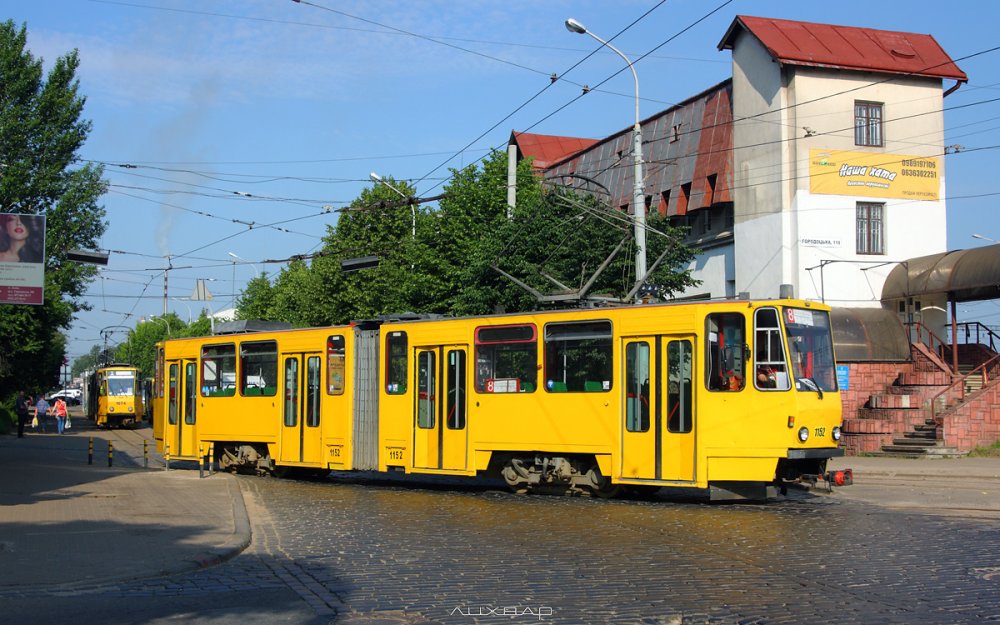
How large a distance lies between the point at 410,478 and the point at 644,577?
→ 42.8 ft

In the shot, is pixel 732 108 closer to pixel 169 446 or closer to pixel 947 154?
pixel 947 154

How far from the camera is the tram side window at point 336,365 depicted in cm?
1958

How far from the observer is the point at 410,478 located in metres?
21.7

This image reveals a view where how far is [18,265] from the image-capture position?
19.9 meters

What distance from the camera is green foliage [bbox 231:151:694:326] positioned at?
24.9 metres

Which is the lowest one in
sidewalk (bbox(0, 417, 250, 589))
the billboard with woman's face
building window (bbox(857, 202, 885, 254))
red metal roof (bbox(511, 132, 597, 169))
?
sidewalk (bbox(0, 417, 250, 589))

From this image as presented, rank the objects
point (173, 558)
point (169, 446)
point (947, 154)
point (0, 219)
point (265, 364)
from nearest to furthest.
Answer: point (173, 558), point (0, 219), point (265, 364), point (169, 446), point (947, 154)

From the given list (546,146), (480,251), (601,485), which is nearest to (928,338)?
(480,251)

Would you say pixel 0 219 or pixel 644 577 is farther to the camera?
pixel 0 219

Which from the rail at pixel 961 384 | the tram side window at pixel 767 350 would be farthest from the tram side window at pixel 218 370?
the rail at pixel 961 384

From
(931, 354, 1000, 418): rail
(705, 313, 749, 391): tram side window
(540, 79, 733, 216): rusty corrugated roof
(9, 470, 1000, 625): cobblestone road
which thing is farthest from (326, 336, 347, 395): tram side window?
(931, 354, 1000, 418): rail

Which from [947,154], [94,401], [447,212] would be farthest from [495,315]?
[94,401]

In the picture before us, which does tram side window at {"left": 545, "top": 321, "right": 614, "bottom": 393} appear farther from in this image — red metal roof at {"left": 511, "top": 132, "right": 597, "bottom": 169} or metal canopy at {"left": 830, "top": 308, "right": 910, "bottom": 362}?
red metal roof at {"left": 511, "top": 132, "right": 597, "bottom": 169}

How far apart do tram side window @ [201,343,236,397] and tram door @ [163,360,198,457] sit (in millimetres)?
414
